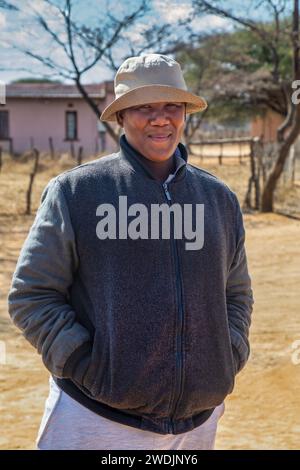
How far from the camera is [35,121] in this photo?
3181 centimetres

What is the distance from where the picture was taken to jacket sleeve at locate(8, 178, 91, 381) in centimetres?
192

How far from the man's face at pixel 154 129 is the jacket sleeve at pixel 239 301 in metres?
0.29

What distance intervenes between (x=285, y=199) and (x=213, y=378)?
47.3ft

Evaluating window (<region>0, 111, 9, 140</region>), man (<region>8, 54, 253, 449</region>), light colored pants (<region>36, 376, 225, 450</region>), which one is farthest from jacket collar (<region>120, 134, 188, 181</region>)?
window (<region>0, 111, 9, 140</region>)

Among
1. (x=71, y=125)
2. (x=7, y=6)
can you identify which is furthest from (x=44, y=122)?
(x=7, y=6)

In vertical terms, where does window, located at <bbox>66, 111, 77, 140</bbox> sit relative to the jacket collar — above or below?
below

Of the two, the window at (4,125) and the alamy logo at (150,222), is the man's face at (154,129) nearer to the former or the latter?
the alamy logo at (150,222)

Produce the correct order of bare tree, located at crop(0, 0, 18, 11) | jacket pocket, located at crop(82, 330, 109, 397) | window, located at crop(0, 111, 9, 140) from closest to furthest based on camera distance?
jacket pocket, located at crop(82, 330, 109, 397) < bare tree, located at crop(0, 0, 18, 11) < window, located at crop(0, 111, 9, 140)

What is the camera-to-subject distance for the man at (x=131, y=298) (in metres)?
1.93

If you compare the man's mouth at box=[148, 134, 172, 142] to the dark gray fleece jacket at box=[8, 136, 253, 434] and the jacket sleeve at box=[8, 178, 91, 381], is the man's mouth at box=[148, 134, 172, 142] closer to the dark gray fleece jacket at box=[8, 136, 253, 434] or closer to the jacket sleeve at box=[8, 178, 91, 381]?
the dark gray fleece jacket at box=[8, 136, 253, 434]

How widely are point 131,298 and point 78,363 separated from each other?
21 centimetres
